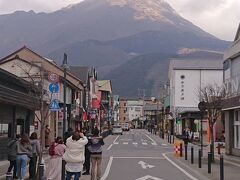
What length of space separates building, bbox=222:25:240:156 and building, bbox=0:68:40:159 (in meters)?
13.1

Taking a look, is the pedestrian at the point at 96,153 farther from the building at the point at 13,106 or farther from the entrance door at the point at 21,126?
the entrance door at the point at 21,126

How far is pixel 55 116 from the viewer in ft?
161

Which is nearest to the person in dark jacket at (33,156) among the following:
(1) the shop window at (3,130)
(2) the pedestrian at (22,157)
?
(2) the pedestrian at (22,157)

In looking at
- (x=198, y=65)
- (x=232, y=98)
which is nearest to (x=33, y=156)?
(x=232, y=98)

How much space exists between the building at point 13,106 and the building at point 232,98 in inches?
516

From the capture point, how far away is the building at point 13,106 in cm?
2578

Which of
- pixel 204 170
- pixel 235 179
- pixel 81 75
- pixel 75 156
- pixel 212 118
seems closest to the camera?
pixel 75 156

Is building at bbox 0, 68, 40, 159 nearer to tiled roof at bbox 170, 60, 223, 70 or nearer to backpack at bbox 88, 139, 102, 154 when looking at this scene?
backpack at bbox 88, 139, 102, 154

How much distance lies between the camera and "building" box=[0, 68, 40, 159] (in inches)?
1015

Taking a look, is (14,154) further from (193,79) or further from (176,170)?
(193,79)

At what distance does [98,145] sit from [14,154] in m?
3.14

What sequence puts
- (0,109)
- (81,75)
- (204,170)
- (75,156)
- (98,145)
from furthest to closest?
(81,75)
(0,109)
(204,170)
(98,145)
(75,156)

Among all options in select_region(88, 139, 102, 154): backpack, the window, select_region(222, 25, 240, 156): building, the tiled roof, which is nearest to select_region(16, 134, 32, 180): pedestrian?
select_region(88, 139, 102, 154): backpack

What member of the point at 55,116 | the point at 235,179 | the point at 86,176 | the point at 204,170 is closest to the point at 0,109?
the point at 86,176
